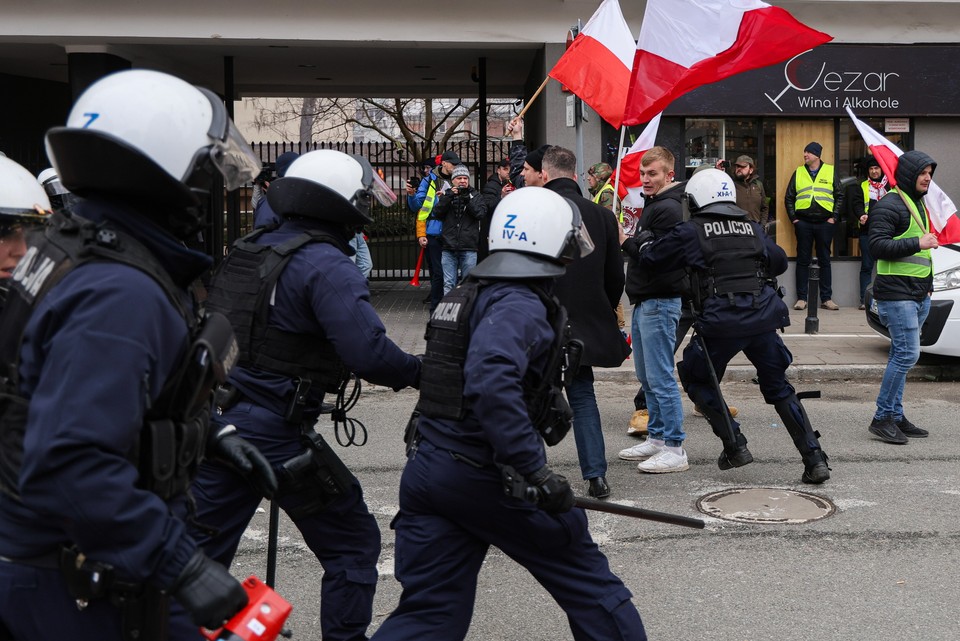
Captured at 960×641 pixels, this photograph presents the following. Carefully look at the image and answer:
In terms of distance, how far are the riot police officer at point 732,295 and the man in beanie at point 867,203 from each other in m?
7.81

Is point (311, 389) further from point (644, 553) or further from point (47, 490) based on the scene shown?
point (644, 553)

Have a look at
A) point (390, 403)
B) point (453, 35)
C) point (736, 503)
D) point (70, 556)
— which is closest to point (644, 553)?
point (736, 503)

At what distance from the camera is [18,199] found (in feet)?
11.9

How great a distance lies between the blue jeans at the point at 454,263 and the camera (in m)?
12.7

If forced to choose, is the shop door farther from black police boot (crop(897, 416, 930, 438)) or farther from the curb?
black police boot (crop(897, 416, 930, 438))

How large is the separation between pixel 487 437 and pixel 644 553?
227 cm

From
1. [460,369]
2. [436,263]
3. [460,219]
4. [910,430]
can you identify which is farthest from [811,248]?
[460,369]

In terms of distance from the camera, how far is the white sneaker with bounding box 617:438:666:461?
275 inches

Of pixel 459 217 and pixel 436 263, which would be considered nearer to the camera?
pixel 459 217

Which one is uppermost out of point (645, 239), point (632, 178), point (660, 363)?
point (632, 178)

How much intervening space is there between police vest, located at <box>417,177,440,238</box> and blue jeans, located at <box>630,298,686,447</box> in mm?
6535

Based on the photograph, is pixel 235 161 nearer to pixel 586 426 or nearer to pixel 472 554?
pixel 472 554

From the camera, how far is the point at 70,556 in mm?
2191

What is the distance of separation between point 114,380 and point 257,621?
0.58m
